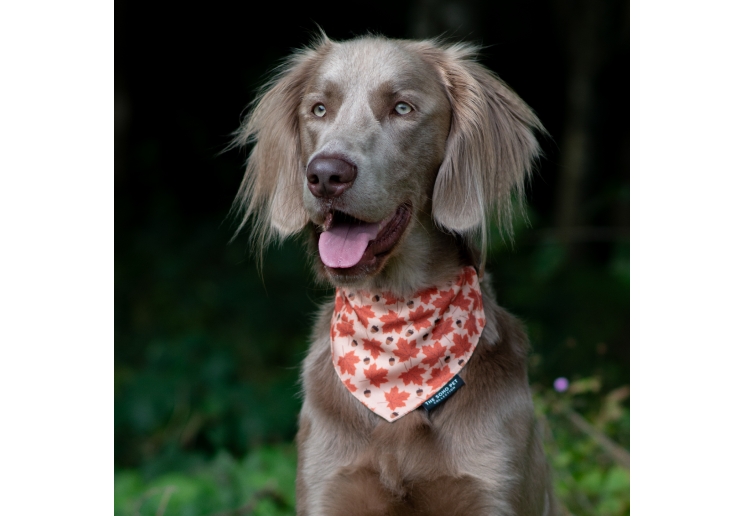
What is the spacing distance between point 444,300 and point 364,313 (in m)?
0.28

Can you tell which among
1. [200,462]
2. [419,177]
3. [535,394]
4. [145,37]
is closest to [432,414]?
[419,177]

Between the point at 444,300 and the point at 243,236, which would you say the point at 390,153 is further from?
the point at 243,236

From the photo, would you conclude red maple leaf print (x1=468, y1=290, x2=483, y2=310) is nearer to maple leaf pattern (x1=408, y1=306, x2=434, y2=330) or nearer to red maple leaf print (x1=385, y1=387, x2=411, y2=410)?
maple leaf pattern (x1=408, y1=306, x2=434, y2=330)

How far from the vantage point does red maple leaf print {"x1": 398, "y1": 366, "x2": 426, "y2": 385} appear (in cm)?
280

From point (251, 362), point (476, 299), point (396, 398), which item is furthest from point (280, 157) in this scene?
point (251, 362)

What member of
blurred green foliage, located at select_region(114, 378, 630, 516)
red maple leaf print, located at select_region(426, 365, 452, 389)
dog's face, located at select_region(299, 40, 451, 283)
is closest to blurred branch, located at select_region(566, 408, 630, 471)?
blurred green foliage, located at select_region(114, 378, 630, 516)

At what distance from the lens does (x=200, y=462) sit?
16.1 ft

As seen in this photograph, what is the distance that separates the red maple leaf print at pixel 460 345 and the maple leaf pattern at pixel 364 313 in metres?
0.30

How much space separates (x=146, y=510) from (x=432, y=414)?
1.93 meters

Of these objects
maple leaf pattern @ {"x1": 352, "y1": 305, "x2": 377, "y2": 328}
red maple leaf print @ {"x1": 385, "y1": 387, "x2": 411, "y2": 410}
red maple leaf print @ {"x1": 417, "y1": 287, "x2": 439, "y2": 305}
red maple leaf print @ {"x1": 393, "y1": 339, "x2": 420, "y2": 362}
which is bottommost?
red maple leaf print @ {"x1": 385, "y1": 387, "x2": 411, "y2": 410}

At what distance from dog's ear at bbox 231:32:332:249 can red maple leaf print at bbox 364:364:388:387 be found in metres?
0.58

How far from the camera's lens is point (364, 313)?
2.88m

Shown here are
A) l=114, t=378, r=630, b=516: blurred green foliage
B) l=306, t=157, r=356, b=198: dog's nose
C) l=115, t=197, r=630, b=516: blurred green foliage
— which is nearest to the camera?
l=306, t=157, r=356, b=198: dog's nose

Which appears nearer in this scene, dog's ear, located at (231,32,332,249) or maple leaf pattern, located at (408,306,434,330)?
maple leaf pattern, located at (408,306,434,330)
